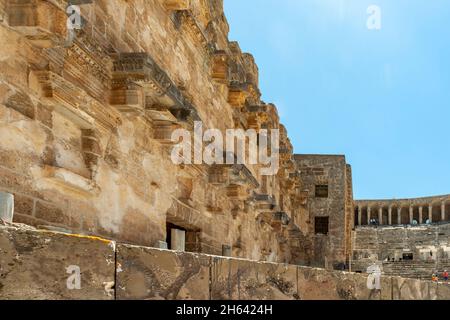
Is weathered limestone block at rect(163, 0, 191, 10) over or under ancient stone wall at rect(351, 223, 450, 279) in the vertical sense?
over

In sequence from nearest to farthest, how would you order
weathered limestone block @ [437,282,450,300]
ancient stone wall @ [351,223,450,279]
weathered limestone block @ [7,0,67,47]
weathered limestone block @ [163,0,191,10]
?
weathered limestone block @ [7,0,67,47] < weathered limestone block @ [437,282,450,300] < weathered limestone block @ [163,0,191,10] < ancient stone wall @ [351,223,450,279]

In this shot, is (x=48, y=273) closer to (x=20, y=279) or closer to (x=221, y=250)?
(x=20, y=279)

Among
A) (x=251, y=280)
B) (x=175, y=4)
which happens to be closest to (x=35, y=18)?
(x=251, y=280)

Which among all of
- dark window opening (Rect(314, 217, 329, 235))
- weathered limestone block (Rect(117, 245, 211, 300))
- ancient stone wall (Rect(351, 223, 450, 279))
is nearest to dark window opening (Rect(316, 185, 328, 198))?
dark window opening (Rect(314, 217, 329, 235))

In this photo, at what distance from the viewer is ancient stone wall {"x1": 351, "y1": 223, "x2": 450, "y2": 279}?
111ft

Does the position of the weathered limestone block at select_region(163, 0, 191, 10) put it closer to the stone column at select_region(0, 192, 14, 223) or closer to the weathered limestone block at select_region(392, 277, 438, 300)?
the weathered limestone block at select_region(392, 277, 438, 300)

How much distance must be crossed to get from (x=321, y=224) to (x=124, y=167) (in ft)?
83.2

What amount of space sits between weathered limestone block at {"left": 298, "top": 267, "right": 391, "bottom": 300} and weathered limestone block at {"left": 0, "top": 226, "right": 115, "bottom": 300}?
2044 mm

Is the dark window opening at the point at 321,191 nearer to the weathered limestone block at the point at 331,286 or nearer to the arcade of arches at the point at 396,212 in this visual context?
the arcade of arches at the point at 396,212

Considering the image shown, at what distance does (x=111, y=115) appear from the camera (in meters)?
6.22

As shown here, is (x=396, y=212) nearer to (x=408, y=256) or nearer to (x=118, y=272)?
(x=408, y=256)

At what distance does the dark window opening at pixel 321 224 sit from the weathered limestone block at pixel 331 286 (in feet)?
84.1

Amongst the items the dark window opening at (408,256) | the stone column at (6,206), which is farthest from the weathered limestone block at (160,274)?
the dark window opening at (408,256)

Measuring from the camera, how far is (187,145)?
8.62 metres
